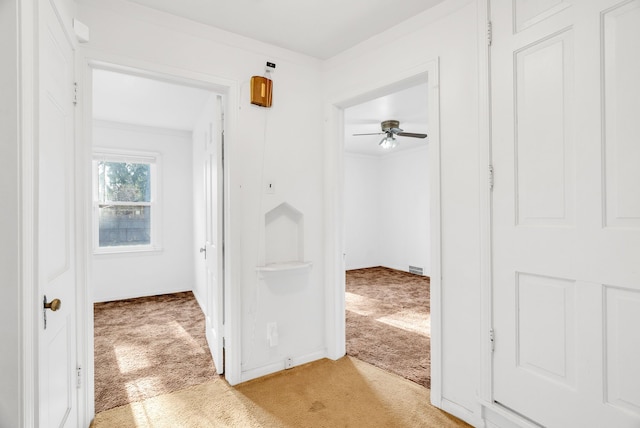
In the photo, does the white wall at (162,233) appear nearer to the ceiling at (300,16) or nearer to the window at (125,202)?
the window at (125,202)

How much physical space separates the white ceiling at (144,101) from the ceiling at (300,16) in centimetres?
101

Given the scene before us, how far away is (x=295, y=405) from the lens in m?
2.20

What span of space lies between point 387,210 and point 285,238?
5010 mm

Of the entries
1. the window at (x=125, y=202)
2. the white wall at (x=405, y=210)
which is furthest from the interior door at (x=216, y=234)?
the white wall at (x=405, y=210)

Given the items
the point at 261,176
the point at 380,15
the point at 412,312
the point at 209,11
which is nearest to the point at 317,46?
the point at 380,15

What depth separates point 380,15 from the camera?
2223 millimetres

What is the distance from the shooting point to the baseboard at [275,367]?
253 cm

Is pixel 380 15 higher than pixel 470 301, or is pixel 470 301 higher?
pixel 380 15

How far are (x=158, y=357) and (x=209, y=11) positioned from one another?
8.97 ft

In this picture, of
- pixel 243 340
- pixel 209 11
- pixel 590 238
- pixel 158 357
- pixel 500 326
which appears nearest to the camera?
pixel 590 238

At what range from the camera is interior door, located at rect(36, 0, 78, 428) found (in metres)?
1.28

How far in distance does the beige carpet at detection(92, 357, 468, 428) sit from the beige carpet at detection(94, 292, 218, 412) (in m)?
0.18

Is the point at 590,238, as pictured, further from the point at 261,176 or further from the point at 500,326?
the point at 261,176
